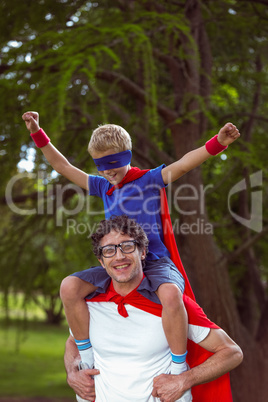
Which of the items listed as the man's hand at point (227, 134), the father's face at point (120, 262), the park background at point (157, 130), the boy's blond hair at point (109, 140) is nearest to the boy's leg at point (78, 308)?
the father's face at point (120, 262)

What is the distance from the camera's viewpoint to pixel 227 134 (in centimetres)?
197

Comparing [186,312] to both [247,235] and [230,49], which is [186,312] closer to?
[247,235]

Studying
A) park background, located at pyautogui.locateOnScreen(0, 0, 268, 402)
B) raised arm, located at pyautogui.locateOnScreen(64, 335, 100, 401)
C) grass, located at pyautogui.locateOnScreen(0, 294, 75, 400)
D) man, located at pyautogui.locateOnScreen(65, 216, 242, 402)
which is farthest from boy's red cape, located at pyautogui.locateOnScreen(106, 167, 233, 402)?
grass, located at pyautogui.locateOnScreen(0, 294, 75, 400)

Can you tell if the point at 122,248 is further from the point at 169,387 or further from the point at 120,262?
the point at 169,387

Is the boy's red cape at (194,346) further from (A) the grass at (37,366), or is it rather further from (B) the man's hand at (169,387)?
(A) the grass at (37,366)

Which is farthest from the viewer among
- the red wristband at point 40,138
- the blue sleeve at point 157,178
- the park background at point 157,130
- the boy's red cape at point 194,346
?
the park background at point 157,130

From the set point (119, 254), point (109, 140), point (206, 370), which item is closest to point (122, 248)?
point (119, 254)

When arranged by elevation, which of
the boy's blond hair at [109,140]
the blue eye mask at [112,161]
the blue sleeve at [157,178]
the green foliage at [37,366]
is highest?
the boy's blond hair at [109,140]

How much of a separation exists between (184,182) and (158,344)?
2.58m

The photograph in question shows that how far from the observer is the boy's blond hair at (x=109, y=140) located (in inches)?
82.2

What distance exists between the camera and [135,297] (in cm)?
203

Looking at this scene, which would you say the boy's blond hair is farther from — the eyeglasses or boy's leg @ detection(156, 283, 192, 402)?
boy's leg @ detection(156, 283, 192, 402)

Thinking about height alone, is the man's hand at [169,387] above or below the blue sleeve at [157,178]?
below

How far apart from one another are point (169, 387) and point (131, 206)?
2.40 ft
